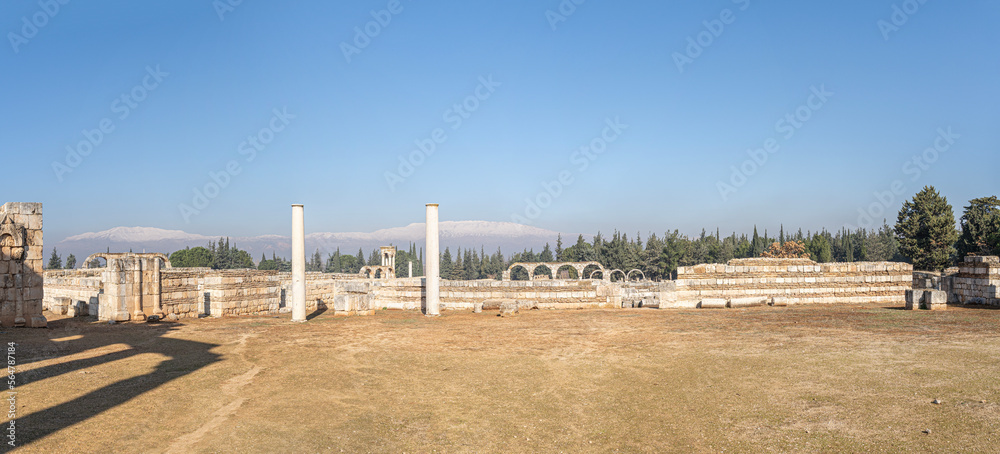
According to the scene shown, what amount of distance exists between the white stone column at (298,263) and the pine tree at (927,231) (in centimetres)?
4971

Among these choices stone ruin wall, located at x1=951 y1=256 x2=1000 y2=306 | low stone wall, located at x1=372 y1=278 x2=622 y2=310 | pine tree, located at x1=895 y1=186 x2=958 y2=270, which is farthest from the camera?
pine tree, located at x1=895 y1=186 x2=958 y2=270

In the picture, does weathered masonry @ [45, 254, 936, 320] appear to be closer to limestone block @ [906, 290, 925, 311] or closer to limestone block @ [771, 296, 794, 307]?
limestone block @ [771, 296, 794, 307]

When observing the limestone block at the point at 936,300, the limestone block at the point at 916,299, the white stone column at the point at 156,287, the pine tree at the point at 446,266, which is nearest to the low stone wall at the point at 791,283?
the limestone block at the point at 916,299

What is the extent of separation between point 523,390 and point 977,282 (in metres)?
19.6

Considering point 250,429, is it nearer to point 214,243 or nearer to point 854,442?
point 854,442

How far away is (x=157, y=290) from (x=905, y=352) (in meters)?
21.2

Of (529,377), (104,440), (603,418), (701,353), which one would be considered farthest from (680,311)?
(104,440)

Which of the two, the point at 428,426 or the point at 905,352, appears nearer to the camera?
the point at 428,426

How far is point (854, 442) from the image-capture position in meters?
5.40

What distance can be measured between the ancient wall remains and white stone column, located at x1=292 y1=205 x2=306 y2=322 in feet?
22.4

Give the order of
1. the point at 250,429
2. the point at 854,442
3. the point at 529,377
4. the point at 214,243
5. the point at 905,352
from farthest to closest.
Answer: the point at 214,243, the point at 905,352, the point at 529,377, the point at 250,429, the point at 854,442

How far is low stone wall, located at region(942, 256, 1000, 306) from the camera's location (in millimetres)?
17547

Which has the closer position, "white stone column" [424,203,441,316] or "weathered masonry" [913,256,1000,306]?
"weathered masonry" [913,256,1000,306]

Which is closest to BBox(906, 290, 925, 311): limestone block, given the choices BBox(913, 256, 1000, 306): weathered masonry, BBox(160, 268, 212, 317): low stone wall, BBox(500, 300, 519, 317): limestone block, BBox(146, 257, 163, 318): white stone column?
BBox(913, 256, 1000, 306): weathered masonry
